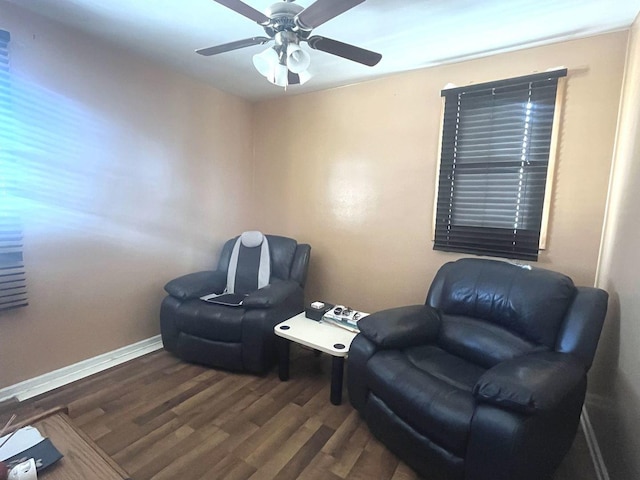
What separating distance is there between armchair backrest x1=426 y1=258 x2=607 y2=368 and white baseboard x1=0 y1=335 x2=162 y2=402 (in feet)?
7.96

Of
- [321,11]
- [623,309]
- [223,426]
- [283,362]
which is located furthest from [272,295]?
[623,309]

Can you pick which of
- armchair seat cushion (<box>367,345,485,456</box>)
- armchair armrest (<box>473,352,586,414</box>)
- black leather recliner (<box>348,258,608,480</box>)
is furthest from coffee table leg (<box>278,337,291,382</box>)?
armchair armrest (<box>473,352,586,414</box>)

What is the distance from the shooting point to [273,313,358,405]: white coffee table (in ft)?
6.78

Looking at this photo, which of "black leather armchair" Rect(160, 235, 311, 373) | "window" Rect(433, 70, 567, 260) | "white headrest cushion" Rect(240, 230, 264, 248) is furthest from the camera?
"white headrest cushion" Rect(240, 230, 264, 248)

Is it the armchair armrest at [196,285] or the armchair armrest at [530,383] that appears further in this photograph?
the armchair armrest at [196,285]

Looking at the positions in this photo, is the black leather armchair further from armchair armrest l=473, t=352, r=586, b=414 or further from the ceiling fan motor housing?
the ceiling fan motor housing

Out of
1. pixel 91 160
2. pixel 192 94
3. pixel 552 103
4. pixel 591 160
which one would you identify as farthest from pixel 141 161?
pixel 591 160

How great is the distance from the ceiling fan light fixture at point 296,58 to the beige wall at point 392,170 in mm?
1311

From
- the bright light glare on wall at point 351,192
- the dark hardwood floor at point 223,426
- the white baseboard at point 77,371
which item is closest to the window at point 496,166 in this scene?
the bright light glare on wall at point 351,192

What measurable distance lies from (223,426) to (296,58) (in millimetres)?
2099

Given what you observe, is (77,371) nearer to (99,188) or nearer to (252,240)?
(99,188)

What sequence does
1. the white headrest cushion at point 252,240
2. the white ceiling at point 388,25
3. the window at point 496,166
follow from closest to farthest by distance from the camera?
the white ceiling at point 388,25 < the window at point 496,166 < the white headrest cushion at point 252,240

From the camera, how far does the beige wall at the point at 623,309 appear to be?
1.40 meters

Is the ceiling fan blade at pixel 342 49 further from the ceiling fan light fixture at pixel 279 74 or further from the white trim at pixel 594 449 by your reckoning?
the white trim at pixel 594 449
